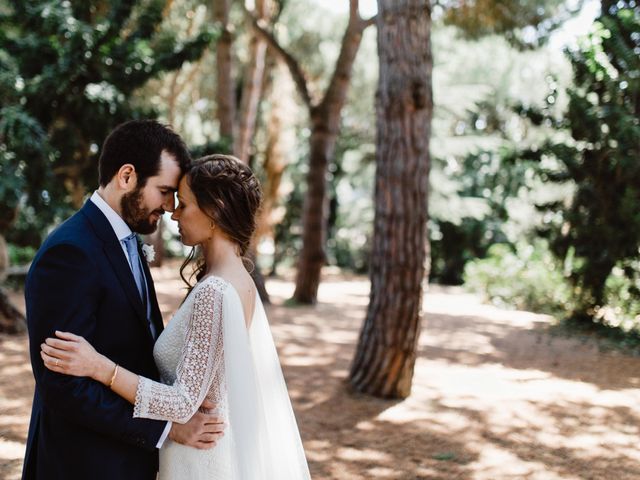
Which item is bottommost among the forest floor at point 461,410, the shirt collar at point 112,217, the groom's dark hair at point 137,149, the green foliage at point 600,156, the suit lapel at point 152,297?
the forest floor at point 461,410

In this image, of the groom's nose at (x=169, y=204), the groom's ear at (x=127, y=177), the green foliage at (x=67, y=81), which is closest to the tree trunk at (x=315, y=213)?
the green foliage at (x=67, y=81)

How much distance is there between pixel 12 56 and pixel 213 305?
30.7 feet

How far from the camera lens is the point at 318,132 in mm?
11992

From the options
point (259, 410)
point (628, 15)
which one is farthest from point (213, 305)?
point (628, 15)

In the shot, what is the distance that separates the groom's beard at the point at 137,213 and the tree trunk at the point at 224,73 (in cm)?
971

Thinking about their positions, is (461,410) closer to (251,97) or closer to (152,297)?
(152,297)

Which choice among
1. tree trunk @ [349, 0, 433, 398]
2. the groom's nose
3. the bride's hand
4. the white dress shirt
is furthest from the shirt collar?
tree trunk @ [349, 0, 433, 398]

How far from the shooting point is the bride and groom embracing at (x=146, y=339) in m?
1.87

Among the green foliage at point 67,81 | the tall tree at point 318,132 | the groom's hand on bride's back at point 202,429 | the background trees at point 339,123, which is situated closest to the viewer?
the groom's hand on bride's back at point 202,429

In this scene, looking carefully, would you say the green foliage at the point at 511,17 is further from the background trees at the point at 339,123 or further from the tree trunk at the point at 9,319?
the tree trunk at the point at 9,319

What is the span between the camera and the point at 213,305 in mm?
2070

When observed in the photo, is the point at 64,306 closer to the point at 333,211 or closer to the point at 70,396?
the point at 70,396

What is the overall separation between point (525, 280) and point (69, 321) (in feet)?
46.6

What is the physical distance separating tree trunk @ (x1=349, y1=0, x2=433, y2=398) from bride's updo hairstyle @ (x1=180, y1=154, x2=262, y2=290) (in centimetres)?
373
